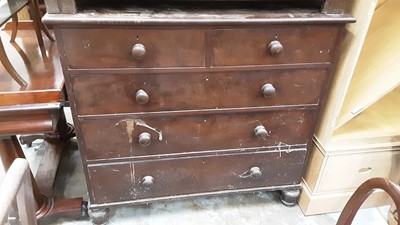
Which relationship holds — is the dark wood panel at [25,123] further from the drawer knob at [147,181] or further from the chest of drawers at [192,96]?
the drawer knob at [147,181]

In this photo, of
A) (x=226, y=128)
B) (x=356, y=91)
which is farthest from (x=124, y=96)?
(x=356, y=91)

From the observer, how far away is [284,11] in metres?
1.06

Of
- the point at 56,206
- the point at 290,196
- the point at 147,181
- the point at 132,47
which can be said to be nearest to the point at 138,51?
the point at 132,47

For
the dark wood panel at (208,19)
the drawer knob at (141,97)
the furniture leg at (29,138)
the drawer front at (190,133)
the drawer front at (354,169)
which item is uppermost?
the dark wood panel at (208,19)

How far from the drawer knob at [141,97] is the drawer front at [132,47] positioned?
89 mm

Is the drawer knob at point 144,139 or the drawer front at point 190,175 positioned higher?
the drawer knob at point 144,139

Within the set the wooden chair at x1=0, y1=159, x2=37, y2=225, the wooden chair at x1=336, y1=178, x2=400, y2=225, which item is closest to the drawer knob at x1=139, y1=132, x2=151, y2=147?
the wooden chair at x1=0, y1=159, x2=37, y2=225

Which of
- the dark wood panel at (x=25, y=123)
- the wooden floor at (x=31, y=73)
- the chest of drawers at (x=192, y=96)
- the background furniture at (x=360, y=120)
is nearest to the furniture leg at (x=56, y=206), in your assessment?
the chest of drawers at (x=192, y=96)

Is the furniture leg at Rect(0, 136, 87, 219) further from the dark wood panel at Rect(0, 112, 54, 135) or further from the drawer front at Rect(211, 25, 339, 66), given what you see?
the drawer front at Rect(211, 25, 339, 66)

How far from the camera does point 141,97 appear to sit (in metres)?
1.03

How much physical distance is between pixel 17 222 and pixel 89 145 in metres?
0.51

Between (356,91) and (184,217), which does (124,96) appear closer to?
(184,217)

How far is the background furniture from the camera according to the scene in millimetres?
1148

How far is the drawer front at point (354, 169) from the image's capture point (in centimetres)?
134
